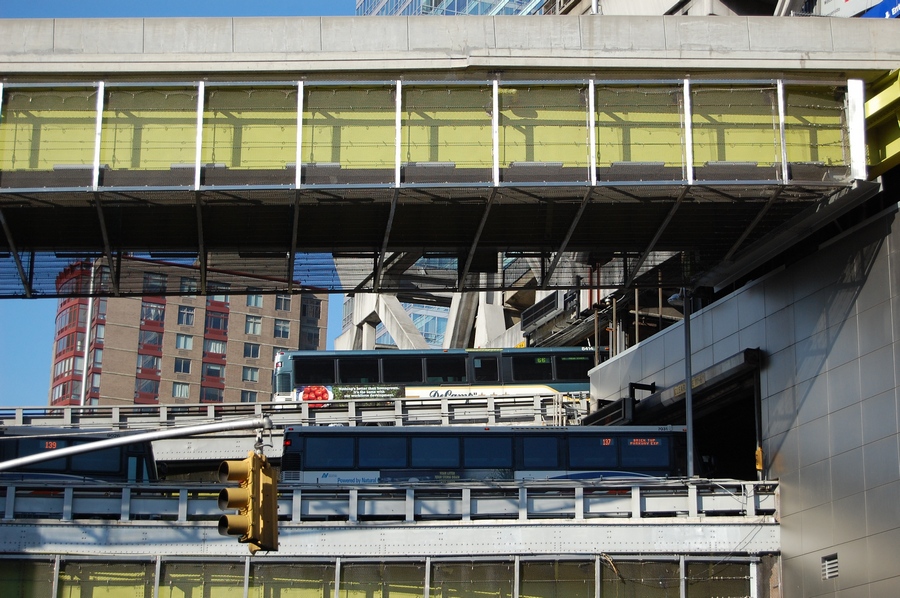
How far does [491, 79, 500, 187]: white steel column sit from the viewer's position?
95.2ft

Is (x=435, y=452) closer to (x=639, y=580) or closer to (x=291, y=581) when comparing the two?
(x=291, y=581)

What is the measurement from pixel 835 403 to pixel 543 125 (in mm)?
8938

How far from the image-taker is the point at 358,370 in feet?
178

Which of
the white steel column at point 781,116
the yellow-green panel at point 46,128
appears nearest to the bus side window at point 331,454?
the yellow-green panel at point 46,128

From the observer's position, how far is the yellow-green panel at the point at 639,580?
28.5m

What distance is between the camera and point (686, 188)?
2889cm

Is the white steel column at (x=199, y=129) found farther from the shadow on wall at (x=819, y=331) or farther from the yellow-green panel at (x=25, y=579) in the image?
the shadow on wall at (x=819, y=331)

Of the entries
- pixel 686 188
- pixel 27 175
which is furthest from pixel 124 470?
pixel 686 188

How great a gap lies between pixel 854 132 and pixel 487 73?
27.2 feet

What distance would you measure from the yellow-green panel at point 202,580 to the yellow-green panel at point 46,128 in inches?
368

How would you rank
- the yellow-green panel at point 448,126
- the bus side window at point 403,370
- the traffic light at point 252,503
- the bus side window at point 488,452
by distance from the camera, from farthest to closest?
1. the bus side window at point 403,370
2. the bus side window at point 488,452
3. the yellow-green panel at point 448,126
4. the traffic light at point 252,503

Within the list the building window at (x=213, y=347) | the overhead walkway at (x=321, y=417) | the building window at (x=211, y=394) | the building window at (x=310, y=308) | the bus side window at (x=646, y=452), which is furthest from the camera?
the building window at (x=310, y=308)

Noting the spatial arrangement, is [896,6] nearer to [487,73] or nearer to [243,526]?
[487,73]

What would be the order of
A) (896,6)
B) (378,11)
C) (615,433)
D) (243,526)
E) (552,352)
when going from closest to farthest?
1. (243,526)
2. (615,433)
3. (896,6)
4. (552,352)
5. (378,11)
